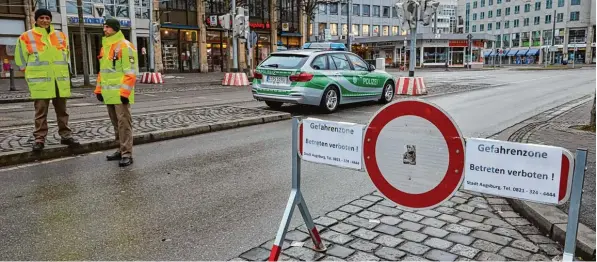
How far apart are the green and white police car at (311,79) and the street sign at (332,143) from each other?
825 centimetres

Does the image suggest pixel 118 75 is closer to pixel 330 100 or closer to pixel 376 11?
pixel 330 100

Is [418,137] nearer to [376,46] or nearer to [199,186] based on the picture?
[199,186]

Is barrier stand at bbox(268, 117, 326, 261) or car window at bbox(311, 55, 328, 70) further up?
car window at bbox(311, 55, 328, 70)

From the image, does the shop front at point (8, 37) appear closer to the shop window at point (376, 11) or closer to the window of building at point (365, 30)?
the window of building at point (365, 30)

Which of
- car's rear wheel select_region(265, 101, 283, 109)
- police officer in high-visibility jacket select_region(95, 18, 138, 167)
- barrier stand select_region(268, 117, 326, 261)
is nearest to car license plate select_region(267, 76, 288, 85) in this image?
car's rear wheel select_region(265, 101, 283, 109)

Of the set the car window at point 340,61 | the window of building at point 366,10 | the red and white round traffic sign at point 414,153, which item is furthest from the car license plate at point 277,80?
the window of building at point 366,10

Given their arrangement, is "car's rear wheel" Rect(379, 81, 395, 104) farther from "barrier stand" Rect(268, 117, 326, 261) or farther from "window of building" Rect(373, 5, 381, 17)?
"window of building" Rect(373, 5, 381, 17)

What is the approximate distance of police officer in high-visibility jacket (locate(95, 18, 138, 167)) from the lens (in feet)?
21.8

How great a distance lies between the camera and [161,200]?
5062 millimetres

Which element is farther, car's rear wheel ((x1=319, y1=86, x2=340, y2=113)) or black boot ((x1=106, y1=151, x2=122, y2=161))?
car's rear wheel ((x1=319, y1=86, x2=340, y2=113))

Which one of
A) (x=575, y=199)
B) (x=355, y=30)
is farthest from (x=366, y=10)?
(x=575, y=199)

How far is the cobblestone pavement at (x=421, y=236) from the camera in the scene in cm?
366

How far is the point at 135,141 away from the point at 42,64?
184cm

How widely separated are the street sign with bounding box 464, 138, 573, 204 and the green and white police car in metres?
9.01
